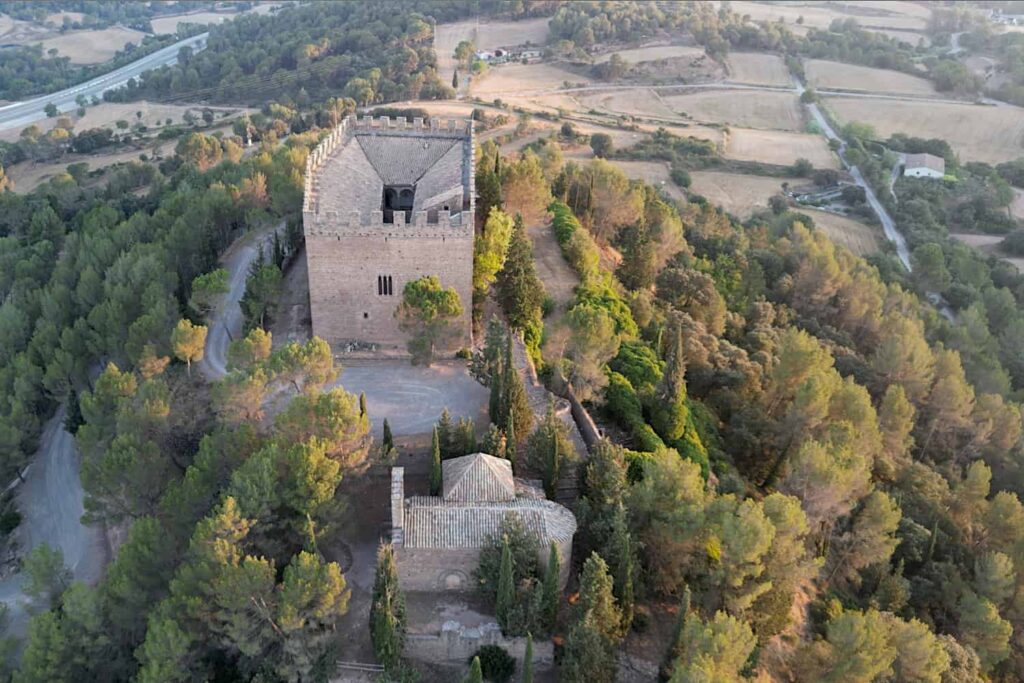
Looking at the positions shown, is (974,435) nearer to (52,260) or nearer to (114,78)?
(52,260)

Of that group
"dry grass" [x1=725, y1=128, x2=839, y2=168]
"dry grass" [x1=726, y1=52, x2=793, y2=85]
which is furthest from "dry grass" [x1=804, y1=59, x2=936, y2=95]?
"dry grass" [x1=725, y1=128, x2=839, y2=168]

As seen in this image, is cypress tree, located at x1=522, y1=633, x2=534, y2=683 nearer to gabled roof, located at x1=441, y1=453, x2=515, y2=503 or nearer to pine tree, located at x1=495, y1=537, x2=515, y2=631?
pine tree, located at x1=495, y1=537, x2=515, y2=631

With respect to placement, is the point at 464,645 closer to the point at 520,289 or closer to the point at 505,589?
the point at 505,589

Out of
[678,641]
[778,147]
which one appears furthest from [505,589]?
[778,147]

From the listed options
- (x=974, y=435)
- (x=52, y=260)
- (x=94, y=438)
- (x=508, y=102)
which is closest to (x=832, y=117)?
(x=508, y=102)

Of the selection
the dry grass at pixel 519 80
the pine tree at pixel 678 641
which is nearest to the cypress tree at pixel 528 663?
the pine tree at pixel 678 641
